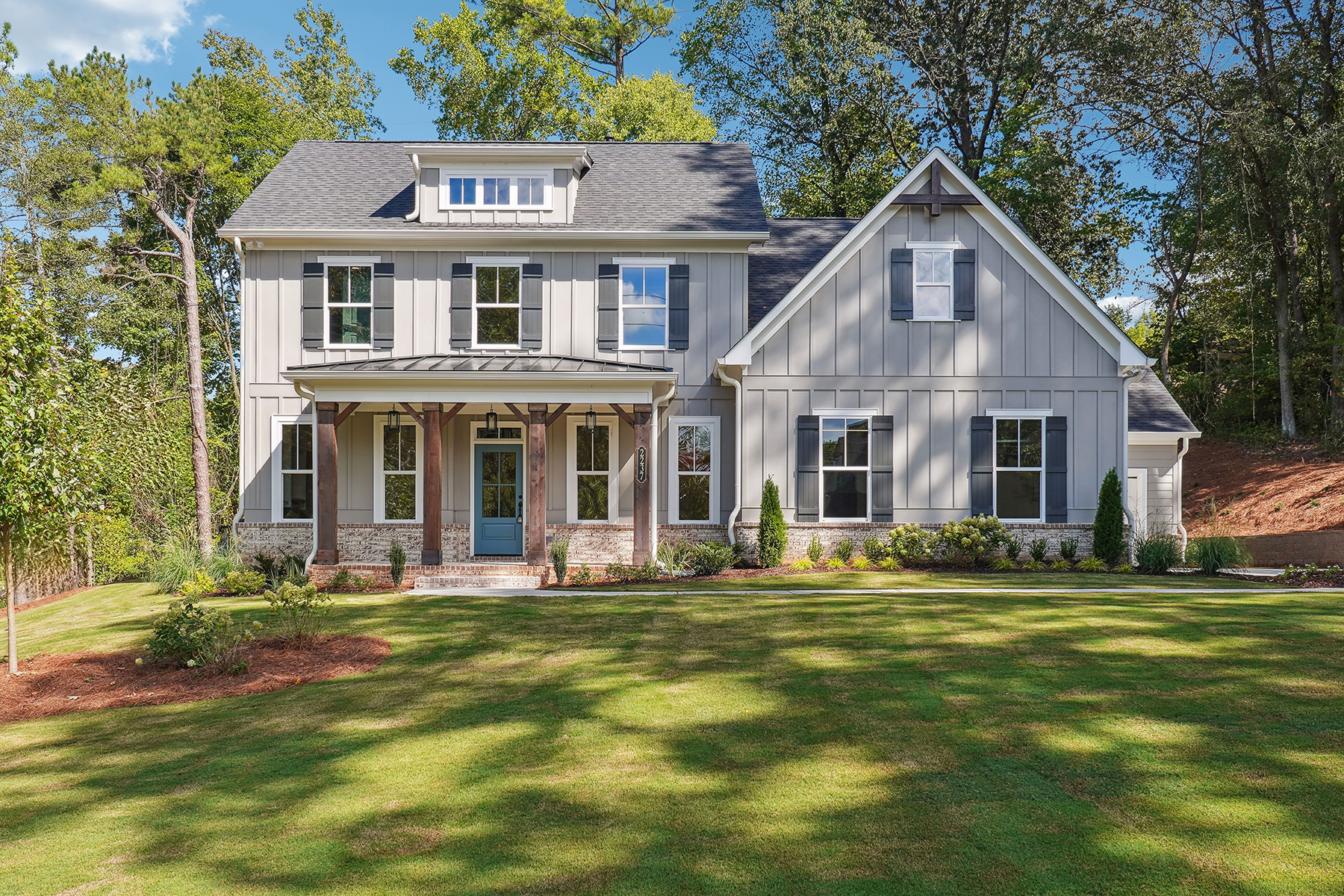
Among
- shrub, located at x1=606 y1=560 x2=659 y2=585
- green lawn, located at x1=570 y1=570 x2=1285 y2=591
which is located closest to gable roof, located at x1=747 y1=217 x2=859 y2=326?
shrub, located at x1=606 y1=560 x2=659 y2=585

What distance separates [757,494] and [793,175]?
1870 cm

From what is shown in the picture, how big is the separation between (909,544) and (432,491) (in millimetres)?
8401

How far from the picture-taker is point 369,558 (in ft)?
55.7

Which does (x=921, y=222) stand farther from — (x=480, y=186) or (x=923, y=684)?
(x=923, y=684)

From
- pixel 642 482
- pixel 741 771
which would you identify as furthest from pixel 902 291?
pixel 741 771

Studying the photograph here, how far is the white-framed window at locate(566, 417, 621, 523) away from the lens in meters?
17.3

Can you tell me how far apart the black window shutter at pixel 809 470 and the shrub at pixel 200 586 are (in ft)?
33.1

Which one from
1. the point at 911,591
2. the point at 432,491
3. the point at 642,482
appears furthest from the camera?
the point at 642,482

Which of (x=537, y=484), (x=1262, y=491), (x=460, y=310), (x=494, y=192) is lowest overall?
(x=1262, y=491)

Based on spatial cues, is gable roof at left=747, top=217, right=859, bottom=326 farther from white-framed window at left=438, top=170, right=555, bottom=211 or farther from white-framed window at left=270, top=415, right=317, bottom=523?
white-framed window at left=270, top=415, right=317, bottom=523

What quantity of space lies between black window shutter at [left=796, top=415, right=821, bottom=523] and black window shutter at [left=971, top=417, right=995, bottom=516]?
2814 mm

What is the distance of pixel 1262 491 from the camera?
2258cm

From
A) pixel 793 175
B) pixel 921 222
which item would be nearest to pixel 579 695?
pixel 921 222

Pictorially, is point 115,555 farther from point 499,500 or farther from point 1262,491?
point 1262,491
